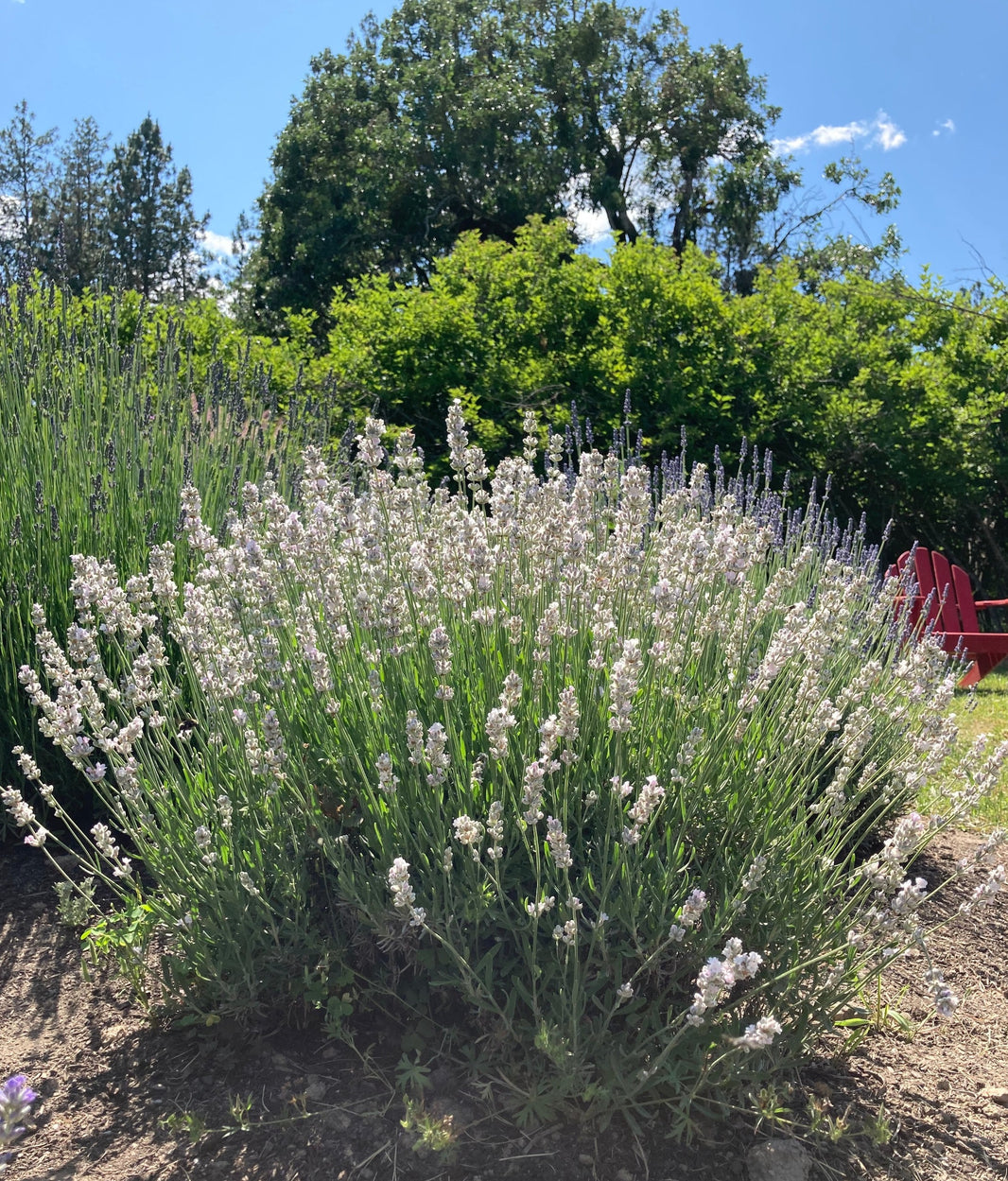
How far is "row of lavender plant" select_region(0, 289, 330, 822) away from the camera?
3408 millimetres

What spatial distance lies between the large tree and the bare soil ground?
61.4 ft

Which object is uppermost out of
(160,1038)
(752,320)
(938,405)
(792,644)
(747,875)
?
(752,320)

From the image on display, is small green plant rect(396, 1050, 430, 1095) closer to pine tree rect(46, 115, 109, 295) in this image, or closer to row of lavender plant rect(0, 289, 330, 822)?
row of lavender plant rect(0, 289, 330, 822)

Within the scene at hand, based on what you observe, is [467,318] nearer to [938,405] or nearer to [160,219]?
[938,405]

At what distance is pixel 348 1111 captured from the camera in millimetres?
2088

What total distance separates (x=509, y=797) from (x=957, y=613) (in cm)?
668

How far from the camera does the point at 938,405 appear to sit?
33.0 feet

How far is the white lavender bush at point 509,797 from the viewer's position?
1967 mm

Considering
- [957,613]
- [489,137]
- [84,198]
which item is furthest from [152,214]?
[957,613]

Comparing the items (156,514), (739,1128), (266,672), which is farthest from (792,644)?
(156,514)

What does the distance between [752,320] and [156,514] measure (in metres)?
7.35

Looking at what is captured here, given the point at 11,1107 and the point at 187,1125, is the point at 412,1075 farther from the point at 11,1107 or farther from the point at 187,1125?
the point at 11,1107

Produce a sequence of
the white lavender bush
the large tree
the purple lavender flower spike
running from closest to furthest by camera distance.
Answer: the purple lavender flower spike → the white lavender bush → the large tree

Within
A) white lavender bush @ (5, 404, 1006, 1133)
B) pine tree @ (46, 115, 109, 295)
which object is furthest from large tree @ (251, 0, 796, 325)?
white lavender bush @ (5, 404, 1006, 1133)
